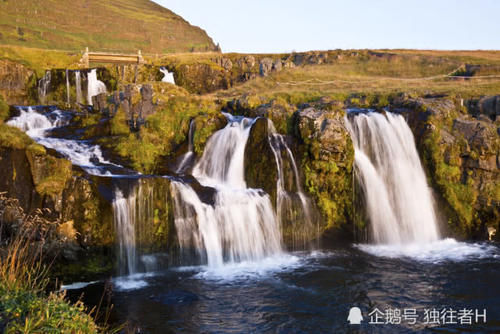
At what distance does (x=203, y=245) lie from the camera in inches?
503

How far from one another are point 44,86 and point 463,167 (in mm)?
31302

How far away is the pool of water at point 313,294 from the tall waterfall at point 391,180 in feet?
6.66

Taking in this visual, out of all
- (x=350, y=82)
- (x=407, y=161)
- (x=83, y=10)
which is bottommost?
(x=407, y=161)

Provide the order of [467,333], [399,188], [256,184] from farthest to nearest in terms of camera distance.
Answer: [399,188]
[256,184]
[467,333]

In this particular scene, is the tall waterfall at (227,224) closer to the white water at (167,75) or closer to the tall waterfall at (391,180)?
the tall waterfall at (391,180)

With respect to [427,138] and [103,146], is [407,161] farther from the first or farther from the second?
[103,146]

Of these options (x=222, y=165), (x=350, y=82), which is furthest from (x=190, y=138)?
(x=350, y=82)

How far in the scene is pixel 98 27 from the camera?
337 ft

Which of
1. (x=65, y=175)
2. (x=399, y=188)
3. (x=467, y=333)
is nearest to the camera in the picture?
(x=467, y=333)

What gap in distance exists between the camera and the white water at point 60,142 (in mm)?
14841

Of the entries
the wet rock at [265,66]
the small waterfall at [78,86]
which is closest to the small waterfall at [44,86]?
the small waterfall at [78,86]

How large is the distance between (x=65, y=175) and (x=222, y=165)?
6.14m

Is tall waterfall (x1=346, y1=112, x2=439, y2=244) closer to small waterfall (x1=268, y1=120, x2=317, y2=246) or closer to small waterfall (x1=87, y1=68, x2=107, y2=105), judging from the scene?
small waterfall (x1=268, y1=120, x2=317, y2=246)

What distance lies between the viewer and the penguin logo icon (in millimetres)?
8734
